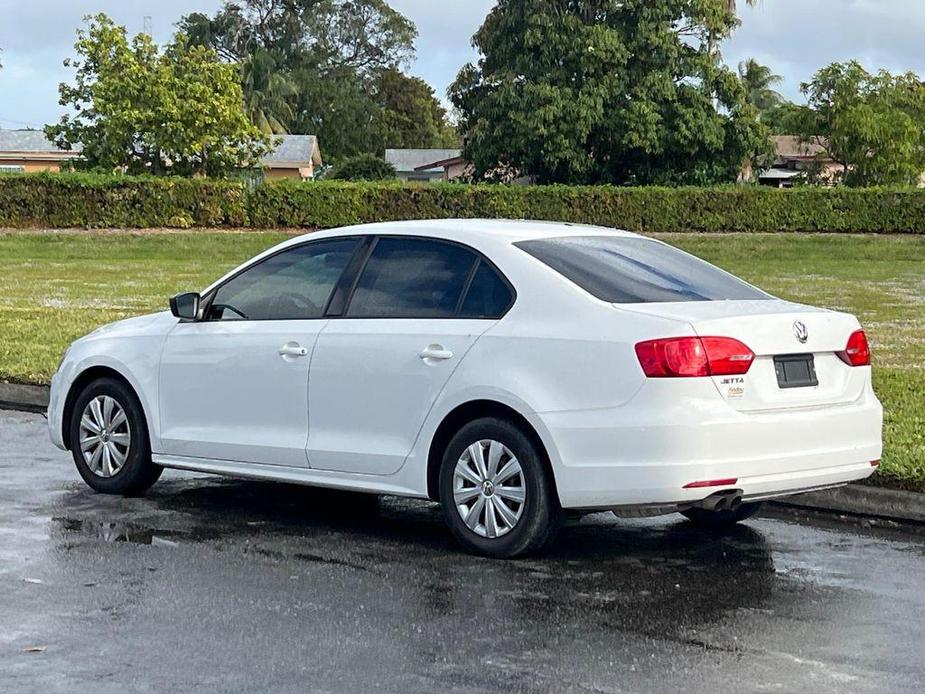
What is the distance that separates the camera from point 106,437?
9.20m

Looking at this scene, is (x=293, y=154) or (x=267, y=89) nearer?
(x=293, y=154)

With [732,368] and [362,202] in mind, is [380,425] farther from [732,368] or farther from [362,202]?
[362,202]

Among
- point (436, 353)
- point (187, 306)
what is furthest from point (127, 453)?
point (436, 353)

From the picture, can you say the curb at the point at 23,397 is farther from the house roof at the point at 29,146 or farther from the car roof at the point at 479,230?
the house roof at the point at 29,146

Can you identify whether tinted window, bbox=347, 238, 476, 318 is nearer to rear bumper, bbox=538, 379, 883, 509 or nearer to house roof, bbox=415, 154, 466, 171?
rear bumper, bbox=538, 379, 883, 509

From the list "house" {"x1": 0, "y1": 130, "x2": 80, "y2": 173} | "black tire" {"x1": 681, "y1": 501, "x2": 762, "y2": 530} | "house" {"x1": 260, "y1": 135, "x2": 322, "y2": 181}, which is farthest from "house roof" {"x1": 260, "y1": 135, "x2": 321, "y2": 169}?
"black tire" {"x1": 681, "y1": 501, "x2": 762, "y2": 530}

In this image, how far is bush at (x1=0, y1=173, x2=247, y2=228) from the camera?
4628cm

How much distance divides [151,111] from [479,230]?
4657cm

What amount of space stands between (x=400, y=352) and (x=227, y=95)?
48919mm

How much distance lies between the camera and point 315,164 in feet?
274

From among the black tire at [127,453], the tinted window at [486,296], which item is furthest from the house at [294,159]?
the tinted window at [486,296]

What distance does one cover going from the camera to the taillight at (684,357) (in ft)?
22.8

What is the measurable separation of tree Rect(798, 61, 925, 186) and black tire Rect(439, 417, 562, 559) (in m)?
58.9

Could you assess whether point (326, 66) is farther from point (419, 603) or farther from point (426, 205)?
point (419, 603)
